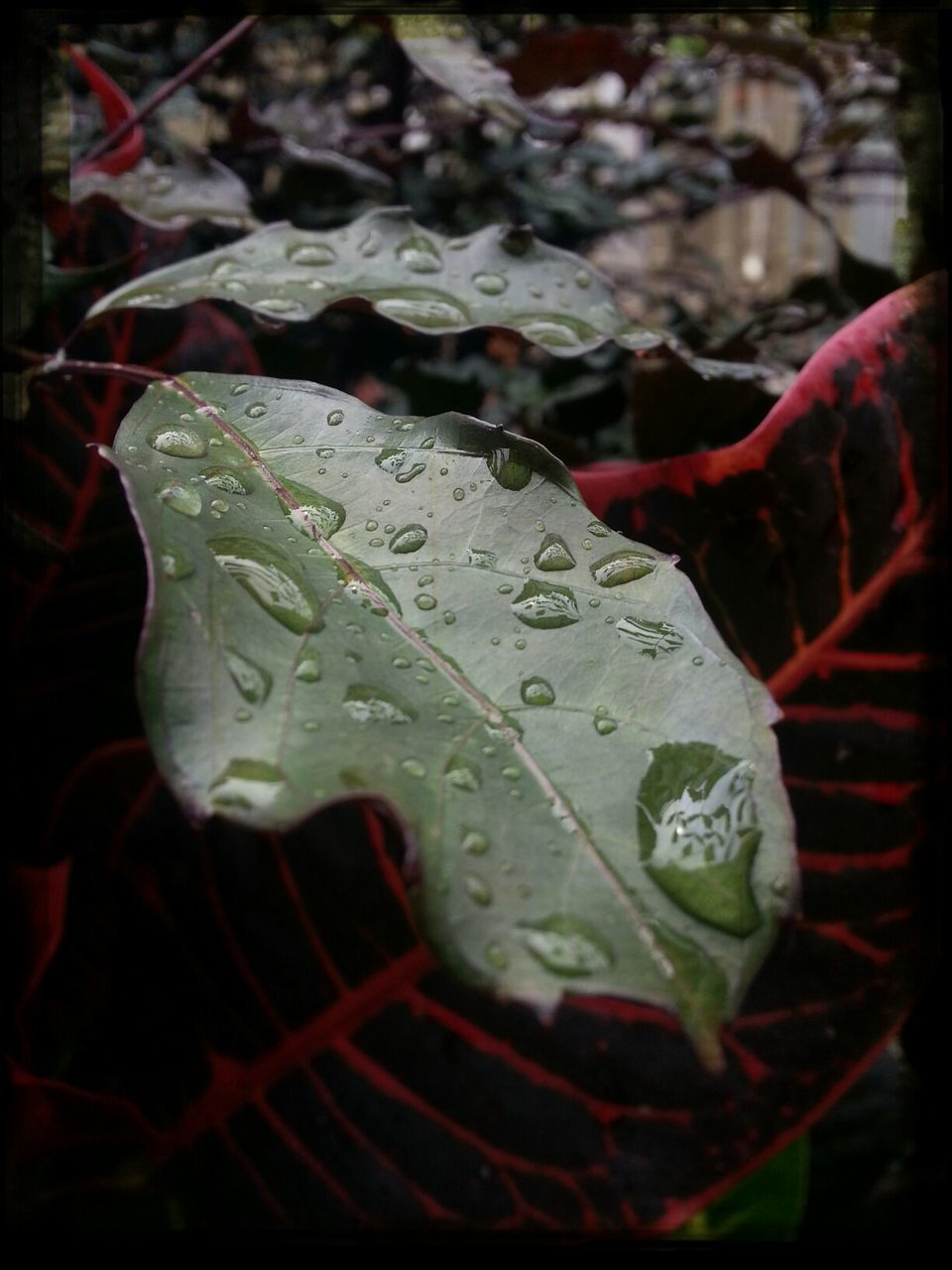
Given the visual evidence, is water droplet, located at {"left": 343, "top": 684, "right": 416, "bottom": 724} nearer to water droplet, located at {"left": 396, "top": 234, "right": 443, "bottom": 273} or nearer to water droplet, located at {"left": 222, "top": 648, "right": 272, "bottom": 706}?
water droplet, located at {"left": 222, "top": 648, "right": 272, "bottom": 706}

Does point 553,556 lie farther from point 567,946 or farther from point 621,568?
point 567,946

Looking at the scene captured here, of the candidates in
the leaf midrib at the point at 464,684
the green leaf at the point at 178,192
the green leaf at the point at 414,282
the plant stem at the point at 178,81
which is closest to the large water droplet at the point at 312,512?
the leaf midrib at the point at 464,684

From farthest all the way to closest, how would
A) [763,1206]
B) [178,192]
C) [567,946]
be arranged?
[178,192]
[763,1206]
[567,946]

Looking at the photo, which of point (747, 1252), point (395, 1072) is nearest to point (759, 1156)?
point (747, 1252)

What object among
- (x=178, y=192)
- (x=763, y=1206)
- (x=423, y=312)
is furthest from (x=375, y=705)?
(x=178, y=192)

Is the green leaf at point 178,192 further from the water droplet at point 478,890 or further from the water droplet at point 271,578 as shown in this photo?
the water droplet at point 478,890

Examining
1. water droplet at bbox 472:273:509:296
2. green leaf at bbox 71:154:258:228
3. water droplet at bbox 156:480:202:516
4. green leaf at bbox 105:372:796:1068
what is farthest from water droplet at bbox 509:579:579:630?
green leaf at bbox 71:154:258:228
